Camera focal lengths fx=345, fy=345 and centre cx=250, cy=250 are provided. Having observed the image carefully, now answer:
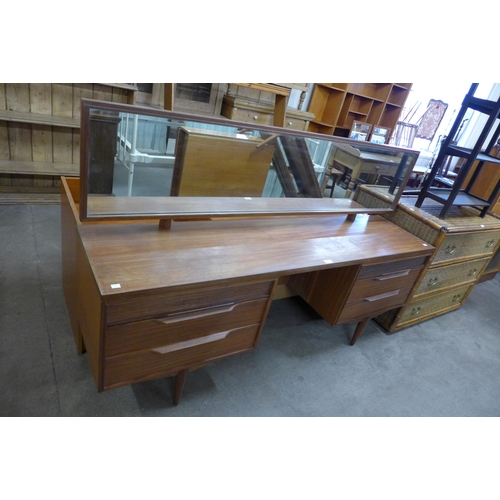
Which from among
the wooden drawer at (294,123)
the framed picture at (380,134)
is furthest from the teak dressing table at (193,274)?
the framed picture at (380,134)

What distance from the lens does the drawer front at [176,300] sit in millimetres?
975

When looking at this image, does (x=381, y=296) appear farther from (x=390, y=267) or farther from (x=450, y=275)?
(x=450, y=275)

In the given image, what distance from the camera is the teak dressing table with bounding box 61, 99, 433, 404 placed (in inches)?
40.3

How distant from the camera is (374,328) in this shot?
2225 mm

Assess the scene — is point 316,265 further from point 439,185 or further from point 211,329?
point 439,185

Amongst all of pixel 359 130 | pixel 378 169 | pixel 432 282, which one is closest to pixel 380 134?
pixel 359 130

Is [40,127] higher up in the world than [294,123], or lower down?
lower down

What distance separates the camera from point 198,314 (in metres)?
1.14

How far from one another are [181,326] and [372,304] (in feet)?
3.51

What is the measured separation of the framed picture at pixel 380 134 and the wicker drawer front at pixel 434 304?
3.27 metres

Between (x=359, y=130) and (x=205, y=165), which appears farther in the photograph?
(x=359, y=130)

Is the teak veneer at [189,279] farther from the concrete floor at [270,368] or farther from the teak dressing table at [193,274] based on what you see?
the concrete floor at [270,368]

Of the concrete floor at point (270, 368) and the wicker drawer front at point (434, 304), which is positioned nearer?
the concrete floor at point (270, 368)
